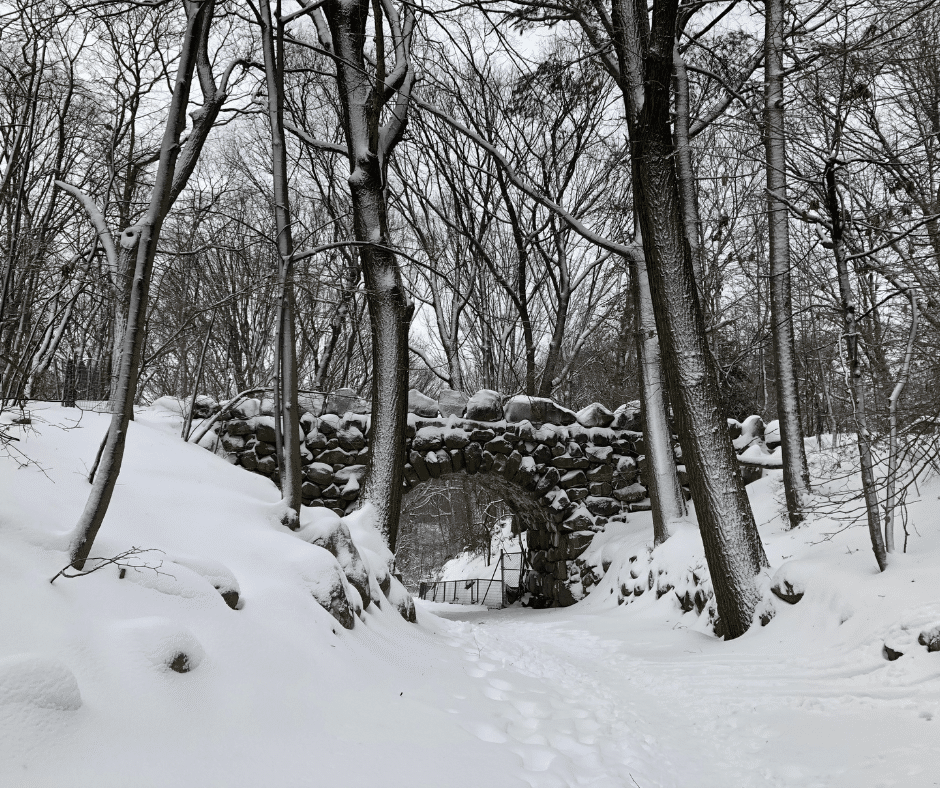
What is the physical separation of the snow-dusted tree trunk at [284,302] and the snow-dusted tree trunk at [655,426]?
411 centimetres

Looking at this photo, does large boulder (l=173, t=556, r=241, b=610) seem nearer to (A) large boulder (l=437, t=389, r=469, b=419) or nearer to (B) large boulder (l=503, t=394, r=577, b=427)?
(A) large boulder (l=437, t=389, r=469, b=419)

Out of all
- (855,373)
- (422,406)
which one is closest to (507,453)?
(422,406)

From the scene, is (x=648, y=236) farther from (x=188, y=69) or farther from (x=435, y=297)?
(x=435, y=297)

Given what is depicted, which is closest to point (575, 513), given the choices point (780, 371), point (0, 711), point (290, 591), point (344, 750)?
point (780, 371)

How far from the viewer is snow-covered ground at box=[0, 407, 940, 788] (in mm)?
1428

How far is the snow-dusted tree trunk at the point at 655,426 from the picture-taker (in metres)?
6.75

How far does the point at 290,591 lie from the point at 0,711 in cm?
139

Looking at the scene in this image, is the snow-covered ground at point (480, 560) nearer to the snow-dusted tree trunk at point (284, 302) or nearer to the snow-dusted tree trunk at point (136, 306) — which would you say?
the snow-dusted tree trunk at point (284, 302)

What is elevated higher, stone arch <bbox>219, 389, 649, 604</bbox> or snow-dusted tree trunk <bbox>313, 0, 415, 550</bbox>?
snow-dusted tree trunk <bbox>313, 0, 415, 550</bbox>

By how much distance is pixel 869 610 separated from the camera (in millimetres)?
3191

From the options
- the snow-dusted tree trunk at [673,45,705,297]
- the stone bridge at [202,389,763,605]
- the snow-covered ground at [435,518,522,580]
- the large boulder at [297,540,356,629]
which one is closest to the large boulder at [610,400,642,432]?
the stone bridge at [202,389,763,605]

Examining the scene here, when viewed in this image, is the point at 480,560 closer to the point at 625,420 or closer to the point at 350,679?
the point at 625,420

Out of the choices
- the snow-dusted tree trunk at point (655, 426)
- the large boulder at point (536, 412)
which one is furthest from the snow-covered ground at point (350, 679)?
the large boulder at point (536, 412)

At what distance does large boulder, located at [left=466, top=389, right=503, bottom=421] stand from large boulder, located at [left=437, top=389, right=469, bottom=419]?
8cm
